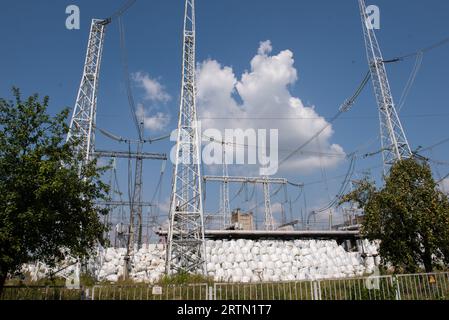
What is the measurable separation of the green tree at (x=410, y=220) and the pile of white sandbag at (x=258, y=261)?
9813 mm

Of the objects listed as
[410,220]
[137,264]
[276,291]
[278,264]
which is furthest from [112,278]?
[410,220]

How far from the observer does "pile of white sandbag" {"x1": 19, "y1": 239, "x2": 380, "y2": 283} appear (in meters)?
23.1

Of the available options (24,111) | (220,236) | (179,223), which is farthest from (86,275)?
(24,111)

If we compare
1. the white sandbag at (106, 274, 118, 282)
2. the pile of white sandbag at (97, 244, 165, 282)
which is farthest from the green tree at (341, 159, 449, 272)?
the white sandbag at (106, 274, 118, 282)

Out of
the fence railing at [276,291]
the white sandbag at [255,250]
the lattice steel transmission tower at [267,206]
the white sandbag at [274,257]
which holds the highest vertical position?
the lattice steel transmission tower at [267,206]

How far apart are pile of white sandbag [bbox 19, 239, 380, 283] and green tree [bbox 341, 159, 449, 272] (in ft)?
32.2

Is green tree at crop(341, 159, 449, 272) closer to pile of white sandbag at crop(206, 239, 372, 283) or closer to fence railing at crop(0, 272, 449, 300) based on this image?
fence railing at crop(0, 272, 449, 300)

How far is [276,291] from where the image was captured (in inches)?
499

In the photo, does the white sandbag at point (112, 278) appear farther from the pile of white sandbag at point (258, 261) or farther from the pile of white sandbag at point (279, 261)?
the pile of white sandbag at point (279, 261)

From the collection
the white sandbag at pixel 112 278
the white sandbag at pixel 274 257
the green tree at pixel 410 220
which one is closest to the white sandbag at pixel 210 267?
the white sandbag at pixel 274 257

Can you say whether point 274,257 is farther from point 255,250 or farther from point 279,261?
point 255,250

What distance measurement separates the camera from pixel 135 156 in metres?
34.2

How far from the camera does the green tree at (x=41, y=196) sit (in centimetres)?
973
